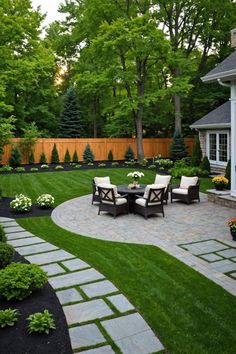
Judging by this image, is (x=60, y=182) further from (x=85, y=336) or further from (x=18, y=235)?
(x=85, y=336)

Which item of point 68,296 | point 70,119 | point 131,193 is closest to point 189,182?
point 131,193

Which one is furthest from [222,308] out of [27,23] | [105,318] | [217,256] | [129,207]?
[27,23]

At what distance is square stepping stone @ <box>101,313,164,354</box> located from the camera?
164 inches

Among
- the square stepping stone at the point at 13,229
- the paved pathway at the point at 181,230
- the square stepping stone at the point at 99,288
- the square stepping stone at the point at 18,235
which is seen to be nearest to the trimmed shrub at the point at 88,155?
the paved pathway at the point at 181,230

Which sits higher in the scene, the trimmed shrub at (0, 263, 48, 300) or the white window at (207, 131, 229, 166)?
the white window at (207, 131, 229, 166)

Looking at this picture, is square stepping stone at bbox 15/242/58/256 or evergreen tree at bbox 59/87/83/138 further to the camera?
evergreen tree at bbox 59/87/83/138

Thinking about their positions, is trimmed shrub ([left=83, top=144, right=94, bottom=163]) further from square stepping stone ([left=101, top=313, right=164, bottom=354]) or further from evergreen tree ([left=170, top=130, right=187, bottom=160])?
square stepping stone ([left=101, top=313, right=164, bottom=354])

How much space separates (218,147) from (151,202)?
1158 cm

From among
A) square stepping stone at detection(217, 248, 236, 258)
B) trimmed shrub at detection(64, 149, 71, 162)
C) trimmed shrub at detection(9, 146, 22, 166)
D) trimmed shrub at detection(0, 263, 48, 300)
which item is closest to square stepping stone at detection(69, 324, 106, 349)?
trimmed shrub at detection(0, 263, 48, 300)

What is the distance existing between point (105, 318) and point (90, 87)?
925 inches

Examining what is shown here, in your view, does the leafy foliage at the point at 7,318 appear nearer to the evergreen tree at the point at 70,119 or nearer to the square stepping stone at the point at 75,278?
the square stepping stone at the point at 75,278

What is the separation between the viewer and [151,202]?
10.8 meters

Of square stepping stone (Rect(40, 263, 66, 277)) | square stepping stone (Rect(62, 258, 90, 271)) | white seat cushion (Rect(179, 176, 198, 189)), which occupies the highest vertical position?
white seat cushion (Rect(179, 176, 198, 189))

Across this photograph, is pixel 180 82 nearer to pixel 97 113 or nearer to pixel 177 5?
pixel 177 5
